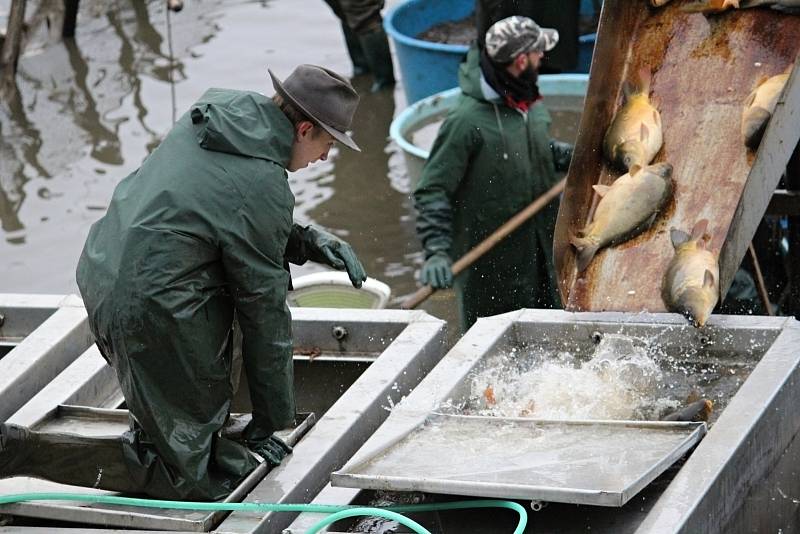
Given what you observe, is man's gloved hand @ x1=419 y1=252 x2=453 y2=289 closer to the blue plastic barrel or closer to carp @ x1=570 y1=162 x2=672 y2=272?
carp @ x1=570 y1=162 x2=672 y2=272

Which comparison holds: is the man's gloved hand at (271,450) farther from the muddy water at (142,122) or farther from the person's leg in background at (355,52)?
the person's leg in background at (355,52)

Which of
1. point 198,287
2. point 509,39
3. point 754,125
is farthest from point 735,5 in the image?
point 198,287

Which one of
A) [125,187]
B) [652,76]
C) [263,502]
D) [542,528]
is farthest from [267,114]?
[652,76]

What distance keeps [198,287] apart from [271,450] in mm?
681

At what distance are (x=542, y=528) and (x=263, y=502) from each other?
83 centimetres

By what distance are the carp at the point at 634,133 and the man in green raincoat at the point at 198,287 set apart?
168cm

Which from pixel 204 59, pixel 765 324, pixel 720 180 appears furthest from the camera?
pixel 204 59

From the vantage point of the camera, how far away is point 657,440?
411 centimetres

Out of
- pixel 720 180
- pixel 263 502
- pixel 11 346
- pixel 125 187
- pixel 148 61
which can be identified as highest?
pixel 125 187

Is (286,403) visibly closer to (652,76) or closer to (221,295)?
(221,295)

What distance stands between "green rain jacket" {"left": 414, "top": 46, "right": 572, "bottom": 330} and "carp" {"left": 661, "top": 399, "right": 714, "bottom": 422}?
211cm

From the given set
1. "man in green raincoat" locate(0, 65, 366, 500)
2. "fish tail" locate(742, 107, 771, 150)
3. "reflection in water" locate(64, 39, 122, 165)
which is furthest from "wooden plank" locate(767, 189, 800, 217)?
"reflection in water" locate(64, 39, 122, 165)

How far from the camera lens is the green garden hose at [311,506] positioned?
150 inches

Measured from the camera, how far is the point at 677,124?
18.5 ft
